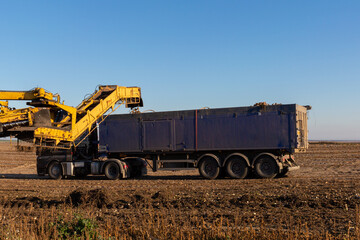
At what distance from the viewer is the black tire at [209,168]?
19.8 metres

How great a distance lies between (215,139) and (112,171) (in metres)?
5.83

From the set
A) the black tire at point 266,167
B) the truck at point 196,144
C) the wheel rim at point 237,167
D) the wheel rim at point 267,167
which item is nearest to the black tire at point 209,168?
the truck at point 196,144

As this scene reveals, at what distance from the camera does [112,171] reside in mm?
21281

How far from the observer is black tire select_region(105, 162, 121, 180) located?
21.1 meters

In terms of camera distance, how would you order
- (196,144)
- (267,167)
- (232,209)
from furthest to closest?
(196,144) < (267,167) < (232,209)

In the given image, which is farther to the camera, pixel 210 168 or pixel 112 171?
pixel 112 171

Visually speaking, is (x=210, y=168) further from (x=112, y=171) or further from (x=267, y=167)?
(x=112, y=171)

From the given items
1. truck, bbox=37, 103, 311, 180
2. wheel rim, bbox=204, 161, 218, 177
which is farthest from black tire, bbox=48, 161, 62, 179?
wheel rim, bbox=204, 161, 218, 177

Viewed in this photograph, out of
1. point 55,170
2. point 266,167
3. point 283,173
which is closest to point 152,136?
point 55,170

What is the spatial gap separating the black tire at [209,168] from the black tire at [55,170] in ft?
26.0

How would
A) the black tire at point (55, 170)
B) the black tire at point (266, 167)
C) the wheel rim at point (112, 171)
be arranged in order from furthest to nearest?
the black tire at point (55, 170)
the wheel rim at point (112, 171)
the black tire at point (266, 167)

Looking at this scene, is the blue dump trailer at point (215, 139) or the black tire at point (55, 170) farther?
the black tire at point (55, 170)

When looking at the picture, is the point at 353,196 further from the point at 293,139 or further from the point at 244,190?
the point at 293,139

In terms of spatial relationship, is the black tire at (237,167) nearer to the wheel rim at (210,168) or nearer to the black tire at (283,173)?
the wheel rim at (210,168)
